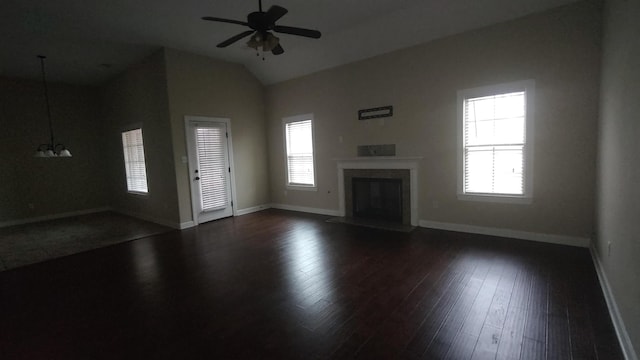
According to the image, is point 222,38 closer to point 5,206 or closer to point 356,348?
point 356,348

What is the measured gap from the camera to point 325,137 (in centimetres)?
612

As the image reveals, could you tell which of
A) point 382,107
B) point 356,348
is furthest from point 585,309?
point 382,107

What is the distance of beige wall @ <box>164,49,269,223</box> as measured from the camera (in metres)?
5.45

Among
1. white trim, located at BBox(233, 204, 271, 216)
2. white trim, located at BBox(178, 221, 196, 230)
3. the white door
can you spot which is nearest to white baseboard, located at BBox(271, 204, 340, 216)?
white trim, located at BBox(233, 204, 271, 216)

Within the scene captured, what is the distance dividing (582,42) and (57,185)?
34.1 feet

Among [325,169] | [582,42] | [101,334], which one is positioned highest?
[582,42]

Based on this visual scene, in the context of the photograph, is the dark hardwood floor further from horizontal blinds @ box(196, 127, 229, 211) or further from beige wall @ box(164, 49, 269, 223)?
beige wall @ box(164, 49, 269, 223)

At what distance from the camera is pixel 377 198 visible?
5473 mm

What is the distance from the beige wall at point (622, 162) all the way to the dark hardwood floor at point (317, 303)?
352mm

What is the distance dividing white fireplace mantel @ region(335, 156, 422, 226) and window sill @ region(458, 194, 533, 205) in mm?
736

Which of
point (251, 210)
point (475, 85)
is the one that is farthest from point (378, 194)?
point (251, 210)

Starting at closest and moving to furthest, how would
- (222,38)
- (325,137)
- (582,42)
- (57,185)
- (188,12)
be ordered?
(582,42)
(188,12)
(222,38)
(325,137)
(57,185)

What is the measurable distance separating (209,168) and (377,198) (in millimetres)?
3474

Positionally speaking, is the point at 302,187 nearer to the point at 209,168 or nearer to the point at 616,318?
the point at 209,168
